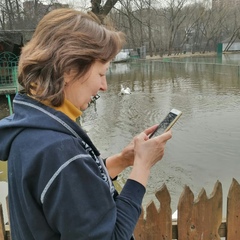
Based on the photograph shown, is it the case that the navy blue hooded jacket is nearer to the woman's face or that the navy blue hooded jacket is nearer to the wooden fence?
the woman's face

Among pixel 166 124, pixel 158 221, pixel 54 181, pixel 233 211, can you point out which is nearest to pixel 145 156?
pixel 166 124

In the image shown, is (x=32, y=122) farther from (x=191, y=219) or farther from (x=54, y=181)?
→ (x=191, y=219)

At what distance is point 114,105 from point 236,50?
48557 millimetres

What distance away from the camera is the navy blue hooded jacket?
85 centimetres

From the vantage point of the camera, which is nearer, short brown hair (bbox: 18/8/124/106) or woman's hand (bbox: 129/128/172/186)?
short brown hair (bbox: 18/8/124/106)

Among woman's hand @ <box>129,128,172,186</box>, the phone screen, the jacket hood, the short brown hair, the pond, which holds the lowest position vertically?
the pond

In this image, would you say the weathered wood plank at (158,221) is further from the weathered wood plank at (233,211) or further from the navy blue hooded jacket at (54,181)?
the navy blue hooded jacket at (54,181)

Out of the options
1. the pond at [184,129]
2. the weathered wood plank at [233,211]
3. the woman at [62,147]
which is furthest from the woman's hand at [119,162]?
the pond at [184,129]

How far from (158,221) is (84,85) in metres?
1.23

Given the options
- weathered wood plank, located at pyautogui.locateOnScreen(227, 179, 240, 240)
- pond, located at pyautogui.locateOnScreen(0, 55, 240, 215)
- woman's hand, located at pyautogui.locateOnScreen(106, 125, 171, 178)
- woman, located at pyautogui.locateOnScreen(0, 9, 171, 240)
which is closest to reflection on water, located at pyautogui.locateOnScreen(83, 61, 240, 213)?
pond, located at pyautogui.locateOnScreen(0, 55, 240, 215)

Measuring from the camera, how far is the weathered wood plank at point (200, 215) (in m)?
1.89

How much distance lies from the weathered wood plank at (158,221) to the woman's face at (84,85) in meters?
1.04

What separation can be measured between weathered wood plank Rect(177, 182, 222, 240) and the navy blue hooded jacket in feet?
3.31

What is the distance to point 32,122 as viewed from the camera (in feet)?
2.93
